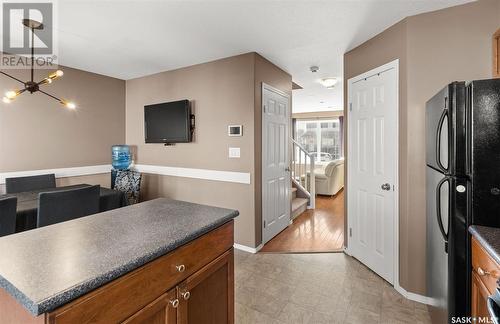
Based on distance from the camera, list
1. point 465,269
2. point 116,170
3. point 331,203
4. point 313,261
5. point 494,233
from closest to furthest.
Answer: point 494,233, point 465,269, point 313,261, point 116,170, point 331,203

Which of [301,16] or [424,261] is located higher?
[301,16]

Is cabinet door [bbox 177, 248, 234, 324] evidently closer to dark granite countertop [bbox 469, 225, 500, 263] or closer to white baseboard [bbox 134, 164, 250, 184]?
dark granite countertop [bbox 469, 225, 500, 263]

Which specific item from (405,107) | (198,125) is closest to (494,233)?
(405,107)

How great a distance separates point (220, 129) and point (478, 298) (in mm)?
2848

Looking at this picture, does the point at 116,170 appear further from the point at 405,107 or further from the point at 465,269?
the point at 465,269

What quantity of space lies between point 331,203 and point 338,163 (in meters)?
1.23

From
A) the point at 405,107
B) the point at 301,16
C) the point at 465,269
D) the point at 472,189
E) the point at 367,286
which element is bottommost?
the point at 367,286

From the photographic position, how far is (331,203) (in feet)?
18.4

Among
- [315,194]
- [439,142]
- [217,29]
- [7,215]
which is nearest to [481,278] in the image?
[439,142]

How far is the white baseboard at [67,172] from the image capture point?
3.21 metres

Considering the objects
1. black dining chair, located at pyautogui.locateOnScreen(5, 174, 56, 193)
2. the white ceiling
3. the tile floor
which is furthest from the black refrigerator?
black dining chair, located at pyautogui.locateOnScreen(5, 174, 56, 193)

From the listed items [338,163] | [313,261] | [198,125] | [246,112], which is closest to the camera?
[313,261]

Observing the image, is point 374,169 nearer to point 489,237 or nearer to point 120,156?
point 489,237

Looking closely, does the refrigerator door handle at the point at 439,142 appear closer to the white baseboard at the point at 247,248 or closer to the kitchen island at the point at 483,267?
the kitchen island at the point at 483,267
